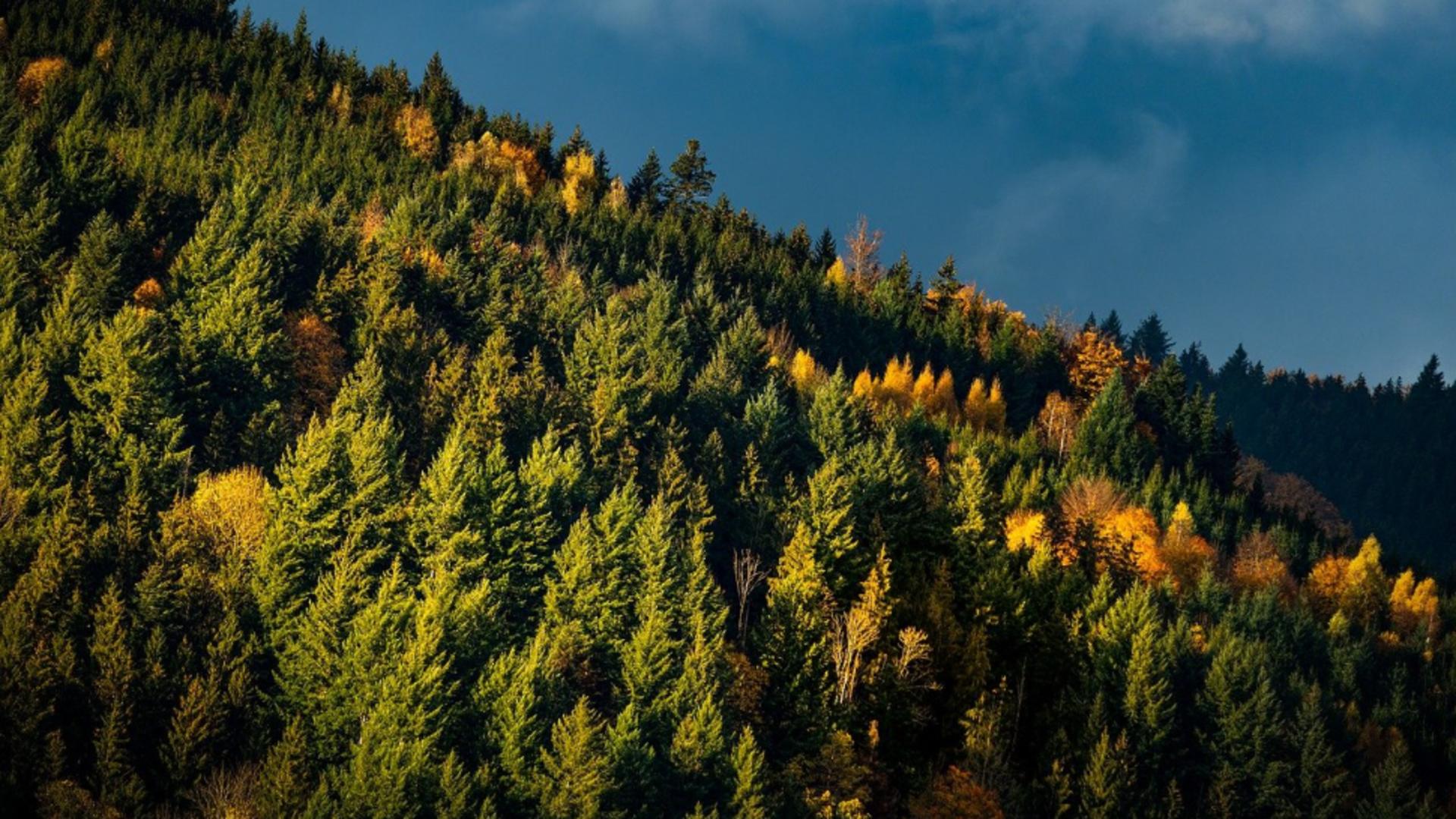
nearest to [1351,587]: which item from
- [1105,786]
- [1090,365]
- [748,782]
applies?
[1090,365]

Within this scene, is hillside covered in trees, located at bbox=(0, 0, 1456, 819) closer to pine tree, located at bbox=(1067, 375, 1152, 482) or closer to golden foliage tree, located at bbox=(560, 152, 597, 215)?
pine tree, located at bbox=(1067, 375, 1152, 482)

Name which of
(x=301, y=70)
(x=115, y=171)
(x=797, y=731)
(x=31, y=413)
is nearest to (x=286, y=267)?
(x=115, y=171)

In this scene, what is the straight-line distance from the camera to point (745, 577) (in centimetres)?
8588

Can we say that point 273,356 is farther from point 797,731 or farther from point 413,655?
point 797,731

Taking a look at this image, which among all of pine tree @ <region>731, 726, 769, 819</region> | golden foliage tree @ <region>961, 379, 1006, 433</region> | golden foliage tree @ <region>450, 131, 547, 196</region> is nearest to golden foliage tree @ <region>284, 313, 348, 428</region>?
pine tree @ <region>731, 726, 769, 819</region>

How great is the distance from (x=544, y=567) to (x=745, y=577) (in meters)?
15.0

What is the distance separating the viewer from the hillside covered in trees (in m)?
63.1

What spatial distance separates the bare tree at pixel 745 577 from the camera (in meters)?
83.4

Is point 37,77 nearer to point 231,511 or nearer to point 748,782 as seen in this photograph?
point 231,511

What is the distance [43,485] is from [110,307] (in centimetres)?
1926

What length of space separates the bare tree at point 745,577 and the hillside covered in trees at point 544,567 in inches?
26.7

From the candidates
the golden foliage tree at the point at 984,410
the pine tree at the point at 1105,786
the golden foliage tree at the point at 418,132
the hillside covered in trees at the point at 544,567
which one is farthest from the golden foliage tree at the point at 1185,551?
the golden foliage tree at the point at 418,132

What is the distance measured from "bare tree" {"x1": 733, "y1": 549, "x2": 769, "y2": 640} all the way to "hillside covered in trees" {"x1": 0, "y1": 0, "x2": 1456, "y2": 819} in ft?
2.23

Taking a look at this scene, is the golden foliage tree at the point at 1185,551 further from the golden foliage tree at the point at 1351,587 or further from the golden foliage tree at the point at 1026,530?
the golden foliage tree at the point at 1026,530
